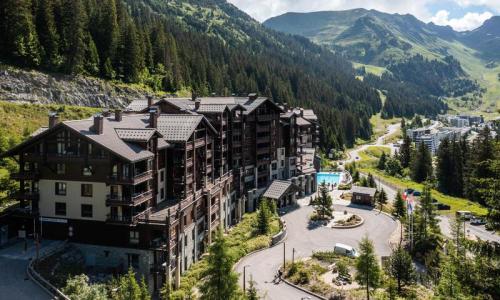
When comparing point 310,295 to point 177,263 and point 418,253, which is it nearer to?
point 177,263

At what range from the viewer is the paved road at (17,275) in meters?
36.6

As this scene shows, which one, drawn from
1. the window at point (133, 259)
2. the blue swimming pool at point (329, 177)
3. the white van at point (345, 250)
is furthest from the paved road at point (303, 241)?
the blue swimming pool at point (329, 177)

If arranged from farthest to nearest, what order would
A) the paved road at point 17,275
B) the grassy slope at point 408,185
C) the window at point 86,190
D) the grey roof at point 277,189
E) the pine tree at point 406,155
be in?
the pine tree at point 406,155 → the grassy slope at point 408,185 → the grey roof at point 277,189 → the window at point 86,190 → the paved road at point 17,275

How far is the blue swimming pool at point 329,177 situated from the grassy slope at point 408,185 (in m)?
19.4

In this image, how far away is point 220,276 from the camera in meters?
35.3

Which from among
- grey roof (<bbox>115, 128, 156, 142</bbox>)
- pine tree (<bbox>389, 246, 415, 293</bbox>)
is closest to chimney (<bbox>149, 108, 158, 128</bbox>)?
grey roof (<bbox>115, 128, 156, 142</bbox>)

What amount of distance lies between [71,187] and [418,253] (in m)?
49.8

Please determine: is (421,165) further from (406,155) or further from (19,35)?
(19,35)

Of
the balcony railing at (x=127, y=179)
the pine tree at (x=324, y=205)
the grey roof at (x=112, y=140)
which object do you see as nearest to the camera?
the grey roof at (x=112, y=140)

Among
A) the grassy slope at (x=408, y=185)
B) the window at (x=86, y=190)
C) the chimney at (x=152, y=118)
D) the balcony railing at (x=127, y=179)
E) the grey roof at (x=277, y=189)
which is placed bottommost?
the grassy slope at (x=408, y=185)

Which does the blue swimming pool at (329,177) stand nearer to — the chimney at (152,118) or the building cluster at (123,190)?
the building cluster at (123,190)

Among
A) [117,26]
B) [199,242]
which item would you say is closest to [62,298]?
[199,242]

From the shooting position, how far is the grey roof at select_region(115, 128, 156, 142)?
47062mm

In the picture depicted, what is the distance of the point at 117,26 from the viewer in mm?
117438
